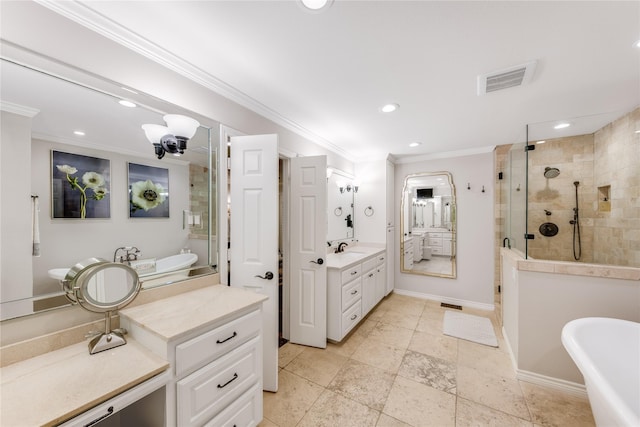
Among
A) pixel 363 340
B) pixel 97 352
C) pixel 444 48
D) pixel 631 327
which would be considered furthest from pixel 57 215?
pixel 631 327

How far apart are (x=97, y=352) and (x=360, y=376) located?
1940 millimetres

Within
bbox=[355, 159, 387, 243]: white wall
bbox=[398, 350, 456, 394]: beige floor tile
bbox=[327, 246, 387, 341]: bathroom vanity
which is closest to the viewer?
bbox=[398, 350, 456, 394]: beige floor tile

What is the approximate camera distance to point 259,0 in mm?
1143

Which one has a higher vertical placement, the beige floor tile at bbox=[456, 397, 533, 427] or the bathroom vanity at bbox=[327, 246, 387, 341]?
the bathroom vanity at bbox=[327, 246, 387, 341]

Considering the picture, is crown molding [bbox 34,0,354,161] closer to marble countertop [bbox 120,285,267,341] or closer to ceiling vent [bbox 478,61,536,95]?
marble countertop [bbox 120,285,267,341]

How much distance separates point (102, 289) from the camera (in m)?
1.19

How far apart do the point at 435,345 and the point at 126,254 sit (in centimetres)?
302

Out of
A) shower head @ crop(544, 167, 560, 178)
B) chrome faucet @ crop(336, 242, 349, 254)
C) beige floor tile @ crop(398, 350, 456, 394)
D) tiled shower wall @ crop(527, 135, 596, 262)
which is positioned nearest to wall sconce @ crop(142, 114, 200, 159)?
chrome faucet @ crop(336, 242, 349, 254)

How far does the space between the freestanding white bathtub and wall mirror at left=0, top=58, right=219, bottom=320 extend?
2.48 metres

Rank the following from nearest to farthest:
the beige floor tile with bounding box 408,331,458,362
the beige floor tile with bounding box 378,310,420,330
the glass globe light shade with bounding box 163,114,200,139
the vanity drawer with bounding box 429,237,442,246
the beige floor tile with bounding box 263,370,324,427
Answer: the glass globe light shade with bounding box 163,114,200,139, the beige floor tile with bounding box 263,370,324,427, the beige floor tile with bounding box 408,331,458,362, the beige floor tile with bounding box 378,310,420,330, the vanity drawer with bounding box 429,237,442,246

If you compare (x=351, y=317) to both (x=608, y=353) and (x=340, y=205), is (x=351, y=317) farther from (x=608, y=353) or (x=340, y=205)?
(x=608, y=353)

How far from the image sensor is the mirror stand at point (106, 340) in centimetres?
110

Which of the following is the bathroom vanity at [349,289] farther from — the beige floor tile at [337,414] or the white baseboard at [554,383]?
the white baseboard at [554,383]

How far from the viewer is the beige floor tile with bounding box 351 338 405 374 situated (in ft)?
7.40
